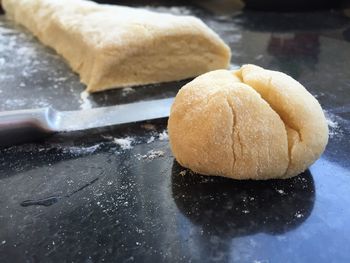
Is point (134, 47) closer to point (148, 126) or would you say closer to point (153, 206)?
point (148, 126)

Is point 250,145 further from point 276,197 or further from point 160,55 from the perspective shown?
point 160,55

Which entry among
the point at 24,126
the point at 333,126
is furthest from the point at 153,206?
the point at 333,126

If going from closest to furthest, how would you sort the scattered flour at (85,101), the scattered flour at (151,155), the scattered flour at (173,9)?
the scattered flour at (151,155), the scattered flour at (85,101), the scattered flour at (173,9)

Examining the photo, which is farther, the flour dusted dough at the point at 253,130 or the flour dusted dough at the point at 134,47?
the flour dusted dough at the point at 134,47

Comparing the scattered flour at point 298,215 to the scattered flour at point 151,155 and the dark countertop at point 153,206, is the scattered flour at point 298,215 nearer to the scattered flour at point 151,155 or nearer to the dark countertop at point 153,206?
the dark countertop at point 153,206

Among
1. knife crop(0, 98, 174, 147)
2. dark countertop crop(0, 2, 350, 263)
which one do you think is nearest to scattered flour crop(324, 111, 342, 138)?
dark countertop crop(0, 2, 350, 263)

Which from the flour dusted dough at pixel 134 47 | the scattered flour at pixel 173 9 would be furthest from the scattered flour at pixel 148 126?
the scattered flour at pixel 173 9

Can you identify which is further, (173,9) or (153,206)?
(173,9)

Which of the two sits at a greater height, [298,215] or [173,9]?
[298,215]
